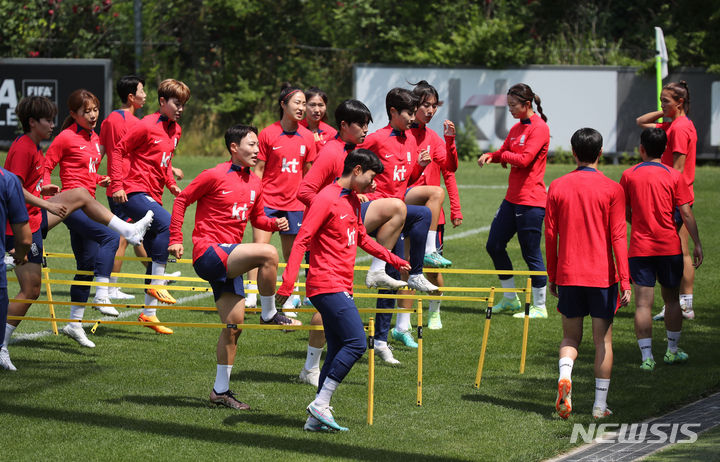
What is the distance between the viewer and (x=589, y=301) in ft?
25.1

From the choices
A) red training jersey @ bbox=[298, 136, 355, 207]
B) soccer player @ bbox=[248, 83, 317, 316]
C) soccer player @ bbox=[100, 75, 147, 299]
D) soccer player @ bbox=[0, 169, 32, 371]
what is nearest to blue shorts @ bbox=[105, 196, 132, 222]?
soccer player @ bbox=[100, 75, 147, 299]

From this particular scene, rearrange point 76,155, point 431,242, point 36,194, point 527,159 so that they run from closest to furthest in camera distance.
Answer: point 36,194, point 76,155, point 431,242, point 527,159

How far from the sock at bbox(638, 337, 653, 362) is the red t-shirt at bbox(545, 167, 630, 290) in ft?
5.56

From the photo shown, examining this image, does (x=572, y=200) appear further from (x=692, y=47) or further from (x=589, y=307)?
(x=692, y=47)

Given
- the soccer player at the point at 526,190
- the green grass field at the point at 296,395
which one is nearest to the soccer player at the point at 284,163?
the green grass field at the point at 296,395

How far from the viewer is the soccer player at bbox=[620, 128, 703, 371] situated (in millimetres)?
9039

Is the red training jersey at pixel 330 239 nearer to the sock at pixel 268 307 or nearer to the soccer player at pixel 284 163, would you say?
the sock at pixel 268 307

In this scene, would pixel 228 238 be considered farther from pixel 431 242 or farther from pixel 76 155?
pixel 431 242

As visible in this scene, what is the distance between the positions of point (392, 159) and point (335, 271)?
2384mm

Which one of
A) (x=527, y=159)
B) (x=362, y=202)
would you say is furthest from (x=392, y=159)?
(x=527, y=159)

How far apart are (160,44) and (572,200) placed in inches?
1176

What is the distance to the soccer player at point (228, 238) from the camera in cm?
776

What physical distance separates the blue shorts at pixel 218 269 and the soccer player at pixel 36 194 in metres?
1.58

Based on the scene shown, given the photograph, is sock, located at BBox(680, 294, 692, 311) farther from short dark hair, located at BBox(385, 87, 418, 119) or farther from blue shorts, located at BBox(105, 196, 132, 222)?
blue shorts, located at BBox(105, 196, 132, 222)
